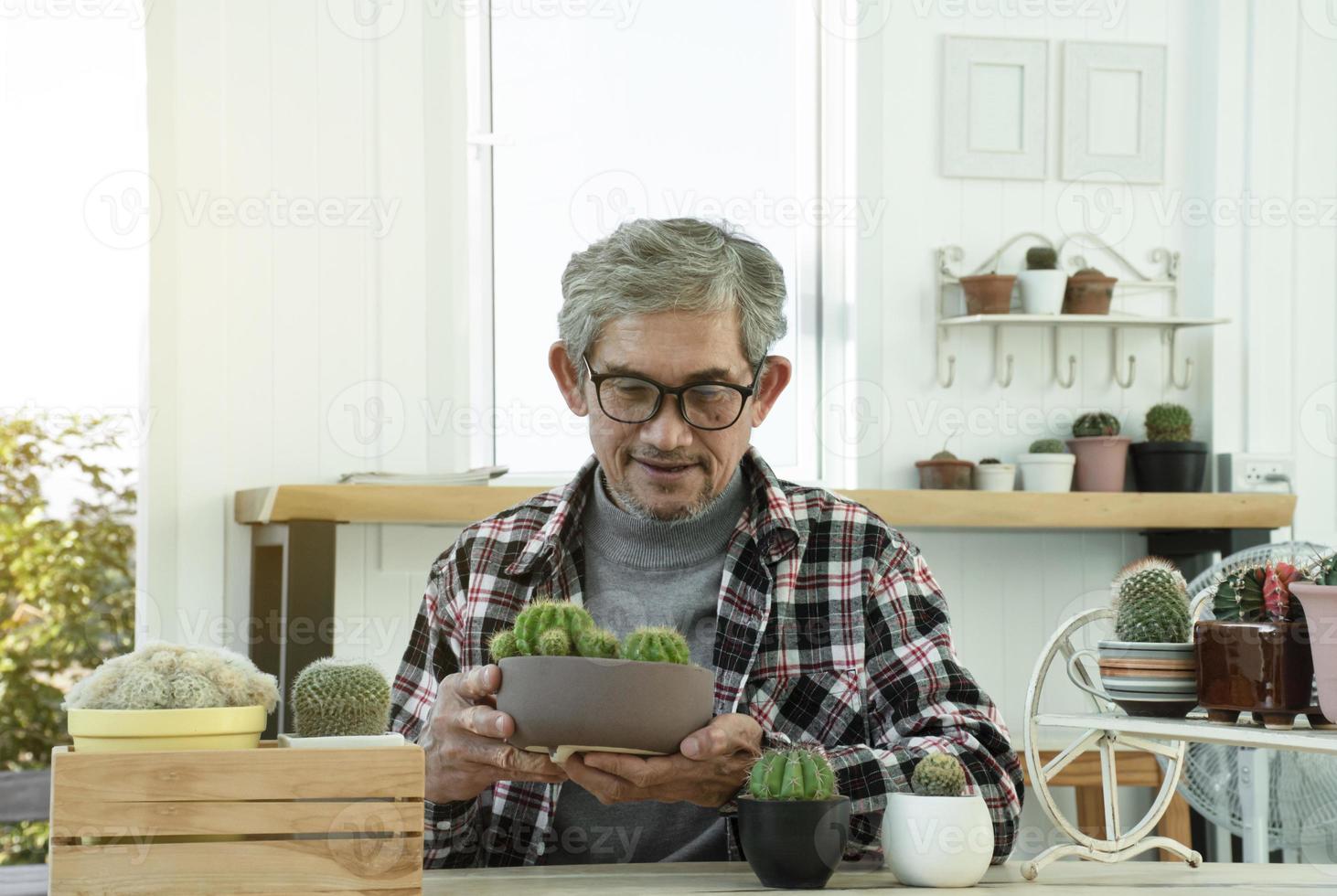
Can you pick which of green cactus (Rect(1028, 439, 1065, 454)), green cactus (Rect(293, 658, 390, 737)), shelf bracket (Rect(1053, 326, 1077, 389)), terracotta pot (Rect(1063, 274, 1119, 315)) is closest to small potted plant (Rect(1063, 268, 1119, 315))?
terracotta pot (Rect(1063, 274, 1119, 315))

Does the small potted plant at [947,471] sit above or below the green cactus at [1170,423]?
below

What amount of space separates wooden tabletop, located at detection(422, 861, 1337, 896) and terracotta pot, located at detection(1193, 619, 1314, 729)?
218 millimetres

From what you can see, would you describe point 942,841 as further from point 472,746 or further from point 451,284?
point 451,284

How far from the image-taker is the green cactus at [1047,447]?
3.60 m

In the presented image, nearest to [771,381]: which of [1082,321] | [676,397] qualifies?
[676,397]

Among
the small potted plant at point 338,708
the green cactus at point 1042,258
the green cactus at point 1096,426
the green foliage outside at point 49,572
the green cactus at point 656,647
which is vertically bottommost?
the green foliage outside at point 49,572

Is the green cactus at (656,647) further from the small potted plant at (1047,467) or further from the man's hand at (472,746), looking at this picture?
the small potted plant at (1047,467)

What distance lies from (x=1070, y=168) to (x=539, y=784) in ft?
8.47

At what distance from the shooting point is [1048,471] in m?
3.57

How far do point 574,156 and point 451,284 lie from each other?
18.4 inches

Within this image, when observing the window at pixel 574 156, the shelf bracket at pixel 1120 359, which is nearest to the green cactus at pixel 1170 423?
the shelf bracket at pixel 1120 359

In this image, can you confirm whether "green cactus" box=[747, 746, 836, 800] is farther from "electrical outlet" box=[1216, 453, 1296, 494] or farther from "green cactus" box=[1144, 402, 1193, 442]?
"electrical outlet" box=[1216, 453, 1296, 494]

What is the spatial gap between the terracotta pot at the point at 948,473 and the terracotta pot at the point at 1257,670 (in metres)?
2.30

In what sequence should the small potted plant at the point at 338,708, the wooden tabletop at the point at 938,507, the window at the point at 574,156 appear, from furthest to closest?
the window at the point at 574,156, the wooden tabletop at the point at 938,507, the small potted plant at the point at 338,708
